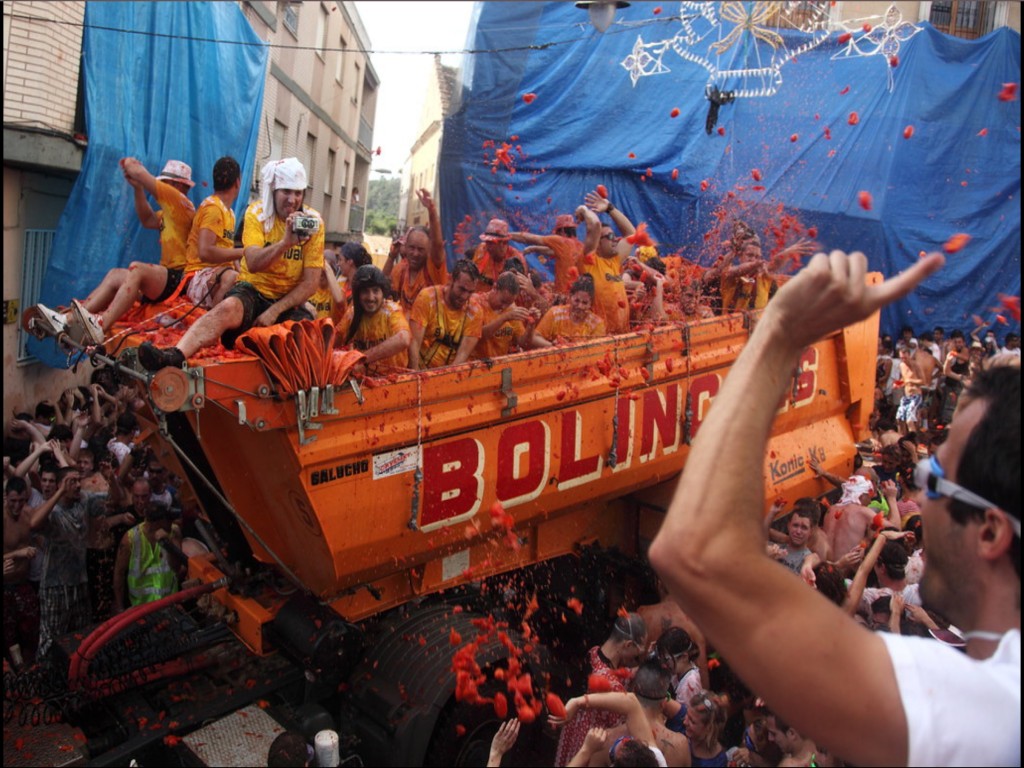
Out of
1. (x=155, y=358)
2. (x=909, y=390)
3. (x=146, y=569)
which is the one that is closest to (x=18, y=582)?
(x=146, y=569)

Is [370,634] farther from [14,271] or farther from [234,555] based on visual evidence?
[14,271]

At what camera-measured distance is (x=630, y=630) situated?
461 cm

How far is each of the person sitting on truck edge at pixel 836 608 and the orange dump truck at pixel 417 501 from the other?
9.01 ft

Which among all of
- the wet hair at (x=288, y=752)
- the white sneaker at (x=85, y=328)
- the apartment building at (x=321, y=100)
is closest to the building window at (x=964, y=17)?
the apartment building at (x=321, y=100)

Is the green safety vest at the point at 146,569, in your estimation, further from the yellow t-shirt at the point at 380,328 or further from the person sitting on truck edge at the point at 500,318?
the person sitting on truck edge at the point at 500,318

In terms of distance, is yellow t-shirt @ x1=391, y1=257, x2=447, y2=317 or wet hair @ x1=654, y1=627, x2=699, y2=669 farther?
yellow t-shirt @ x1=391, y1=257, x2=447, y2=317

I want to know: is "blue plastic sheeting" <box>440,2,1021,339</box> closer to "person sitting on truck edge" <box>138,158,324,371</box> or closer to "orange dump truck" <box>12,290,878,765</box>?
"orange dump truck" <box>12,290,878,765</box>

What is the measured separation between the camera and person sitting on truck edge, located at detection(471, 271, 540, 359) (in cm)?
555

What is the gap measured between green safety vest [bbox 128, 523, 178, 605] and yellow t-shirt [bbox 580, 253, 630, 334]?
144 inches

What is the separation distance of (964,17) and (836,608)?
20232 mm

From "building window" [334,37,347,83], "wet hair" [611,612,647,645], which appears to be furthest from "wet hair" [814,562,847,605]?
"building window" [334,37,347,83]

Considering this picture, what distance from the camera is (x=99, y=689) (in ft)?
13.7

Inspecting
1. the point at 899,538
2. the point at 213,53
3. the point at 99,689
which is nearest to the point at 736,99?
the point at 213,53

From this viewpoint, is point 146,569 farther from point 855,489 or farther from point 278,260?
point 855,489
